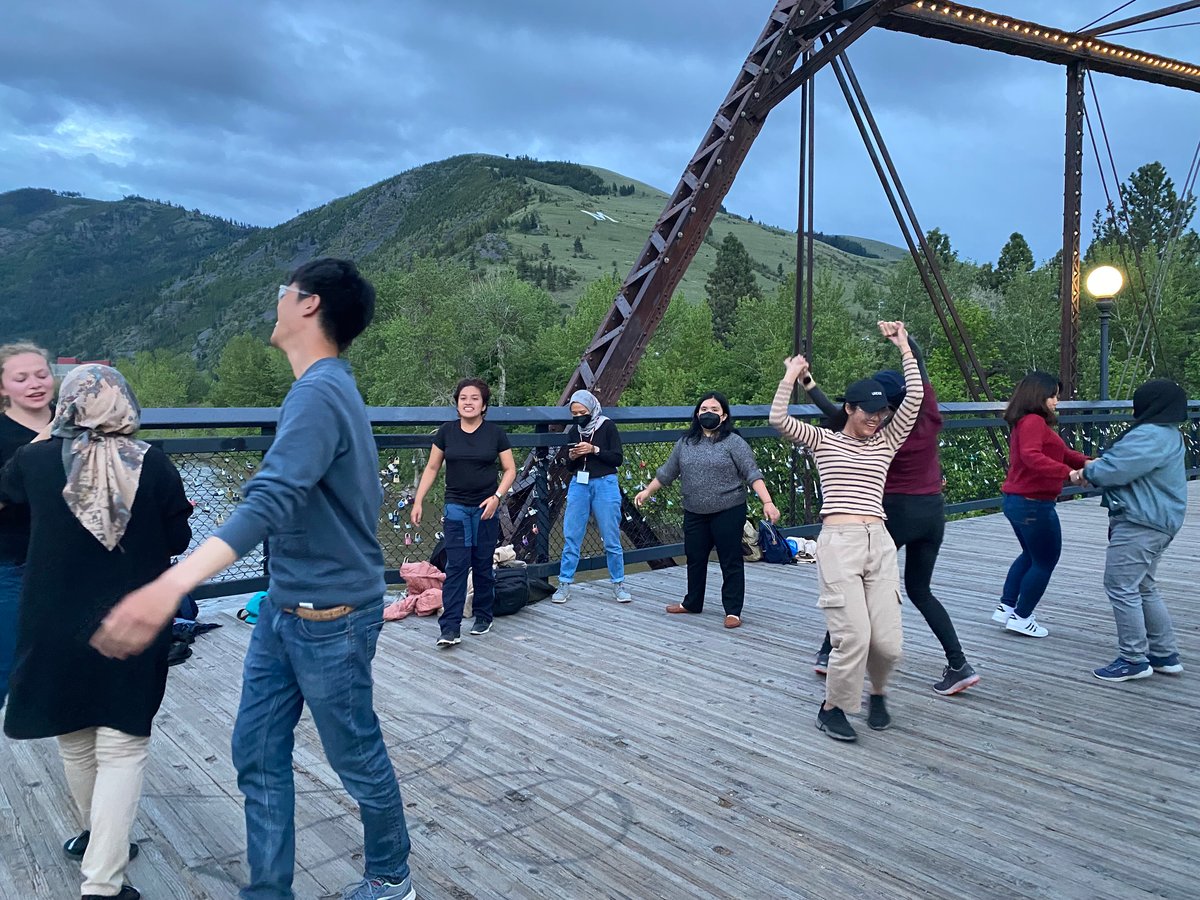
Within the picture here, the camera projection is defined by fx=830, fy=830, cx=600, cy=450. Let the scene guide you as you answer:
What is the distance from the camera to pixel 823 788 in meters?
Answer: 3.20

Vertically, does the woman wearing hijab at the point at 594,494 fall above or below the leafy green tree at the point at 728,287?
below

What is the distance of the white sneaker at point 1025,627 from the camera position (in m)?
5.23

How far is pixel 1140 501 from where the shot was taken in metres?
4.25

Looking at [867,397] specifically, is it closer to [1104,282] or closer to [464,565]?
[464,565]

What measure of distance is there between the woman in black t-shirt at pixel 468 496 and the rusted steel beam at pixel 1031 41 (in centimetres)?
647

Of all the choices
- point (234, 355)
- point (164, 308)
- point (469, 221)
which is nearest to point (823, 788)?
point (234, 355)

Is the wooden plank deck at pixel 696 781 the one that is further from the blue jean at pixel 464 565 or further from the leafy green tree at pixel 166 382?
the leafy green tree at pixel 166 382

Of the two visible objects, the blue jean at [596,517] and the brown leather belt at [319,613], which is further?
the blue jean at [596,517]

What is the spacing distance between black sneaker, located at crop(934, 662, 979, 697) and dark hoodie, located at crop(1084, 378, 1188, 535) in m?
1.16

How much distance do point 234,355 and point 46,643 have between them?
82.0 m

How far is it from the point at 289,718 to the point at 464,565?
2.96m

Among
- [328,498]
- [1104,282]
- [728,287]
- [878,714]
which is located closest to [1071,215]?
[1104,282]

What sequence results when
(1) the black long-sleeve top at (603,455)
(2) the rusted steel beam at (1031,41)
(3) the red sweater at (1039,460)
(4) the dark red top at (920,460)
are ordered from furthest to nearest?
(2) the rusted steel beam at (1031,41) → (1) the black long-sleeve top at (603,455) → (3) the red sweater at (1039,460) → (4) the dark red top at (920,460)

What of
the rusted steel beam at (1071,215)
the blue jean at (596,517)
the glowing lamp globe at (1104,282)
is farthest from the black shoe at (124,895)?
the glowing lamp globe at (1104,282)
